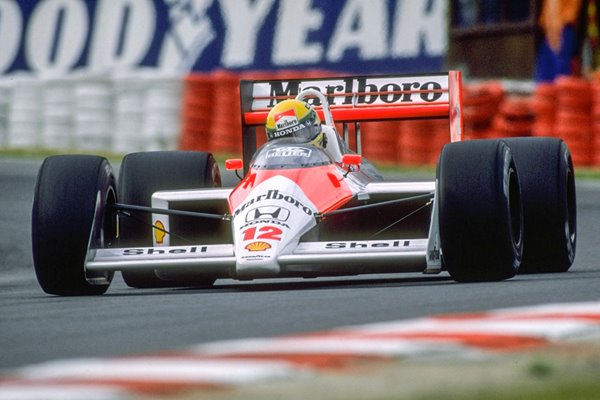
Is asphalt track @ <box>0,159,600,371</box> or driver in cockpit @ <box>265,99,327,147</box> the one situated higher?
driver in cockpit @ <box>265,99,327,147</box>

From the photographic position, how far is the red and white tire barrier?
4.93m

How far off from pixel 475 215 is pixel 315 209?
1.08 m

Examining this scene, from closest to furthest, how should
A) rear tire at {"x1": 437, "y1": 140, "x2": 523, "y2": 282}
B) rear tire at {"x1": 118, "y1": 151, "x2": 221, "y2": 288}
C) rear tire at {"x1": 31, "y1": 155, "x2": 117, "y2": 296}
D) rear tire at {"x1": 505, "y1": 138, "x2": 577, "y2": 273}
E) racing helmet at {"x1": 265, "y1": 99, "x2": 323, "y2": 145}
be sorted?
rear tire at {"x1": 437, "y1": 140, "x2": 523, "y2": 282}, rear tire at {"x1": 31, "y1": 155, "x2": 117, "y2": 296}, racing helmet at {"x1": 265, "y1": 99, "x2": 323, "y2": 145}, rear tire at {"x1": 505, "y1": 138, "x2": 577, "y2": 273}, rear tire at {"x1": 118, "y1": 151, "x2": 221, "y2": 288}

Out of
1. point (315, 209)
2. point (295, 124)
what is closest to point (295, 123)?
point (295, 124)

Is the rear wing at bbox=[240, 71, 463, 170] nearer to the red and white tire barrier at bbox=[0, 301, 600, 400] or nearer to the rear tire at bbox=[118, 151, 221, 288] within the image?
the rear tire at bbox=[118, 151, 221, 288]

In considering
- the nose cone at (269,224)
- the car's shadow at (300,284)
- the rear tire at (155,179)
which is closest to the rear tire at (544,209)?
the car's shadow at (300,284)

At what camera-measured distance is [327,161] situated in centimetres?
1011

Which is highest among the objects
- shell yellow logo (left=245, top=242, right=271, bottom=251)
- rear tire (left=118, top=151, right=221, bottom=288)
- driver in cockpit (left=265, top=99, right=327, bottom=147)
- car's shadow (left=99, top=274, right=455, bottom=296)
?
driver in cockpit (left=265, top=99, right=327, bottom=147)

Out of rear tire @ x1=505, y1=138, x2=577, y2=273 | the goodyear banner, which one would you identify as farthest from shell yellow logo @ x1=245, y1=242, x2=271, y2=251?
the goodyear banner

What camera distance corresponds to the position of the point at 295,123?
10.4m

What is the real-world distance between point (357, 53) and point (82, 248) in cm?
1708

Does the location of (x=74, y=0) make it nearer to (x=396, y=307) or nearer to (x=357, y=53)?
(x=357, y=53)

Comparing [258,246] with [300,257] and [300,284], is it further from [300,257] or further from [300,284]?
[300,284]

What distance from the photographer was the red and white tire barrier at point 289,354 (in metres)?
4.93
